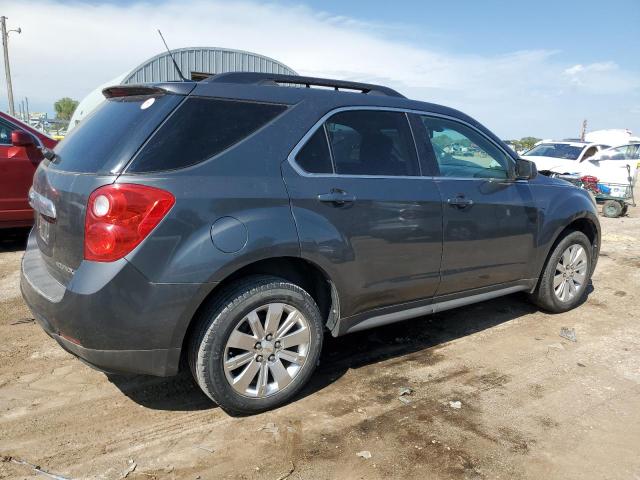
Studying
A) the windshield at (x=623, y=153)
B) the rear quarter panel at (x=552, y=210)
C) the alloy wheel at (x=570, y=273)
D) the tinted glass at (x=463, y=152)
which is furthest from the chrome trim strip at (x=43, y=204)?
the windshield at (x=623, y=153)

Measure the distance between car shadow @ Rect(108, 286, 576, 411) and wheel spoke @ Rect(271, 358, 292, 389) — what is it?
0.80ft

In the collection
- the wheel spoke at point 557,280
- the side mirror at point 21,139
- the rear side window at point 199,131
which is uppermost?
the rear side window at point 199,131

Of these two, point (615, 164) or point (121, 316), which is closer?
point (121, 316)

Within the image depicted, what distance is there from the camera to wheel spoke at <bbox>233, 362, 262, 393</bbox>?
9.51 feet

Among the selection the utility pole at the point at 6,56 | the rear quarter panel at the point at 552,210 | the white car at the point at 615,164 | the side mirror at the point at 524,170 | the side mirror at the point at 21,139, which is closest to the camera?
the side mirror at the point at 524,170

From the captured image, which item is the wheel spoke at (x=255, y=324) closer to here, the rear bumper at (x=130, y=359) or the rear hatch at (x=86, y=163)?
the rear bumper at (x=130, y=359)

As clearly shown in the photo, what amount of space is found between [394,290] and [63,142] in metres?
2.27

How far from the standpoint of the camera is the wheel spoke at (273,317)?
9.60ft

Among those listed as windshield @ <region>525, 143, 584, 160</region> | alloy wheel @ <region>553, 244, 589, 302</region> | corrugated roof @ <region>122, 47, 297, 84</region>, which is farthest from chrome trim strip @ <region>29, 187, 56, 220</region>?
windshield @ <region>525, 143, 584, 160</region>

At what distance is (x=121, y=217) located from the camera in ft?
8.26

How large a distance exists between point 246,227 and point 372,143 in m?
1.14

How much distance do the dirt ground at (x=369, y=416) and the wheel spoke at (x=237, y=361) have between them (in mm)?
358

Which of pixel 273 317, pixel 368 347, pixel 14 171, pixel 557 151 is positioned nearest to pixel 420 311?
pixel 368 347

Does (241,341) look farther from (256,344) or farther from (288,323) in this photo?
(288,323)
